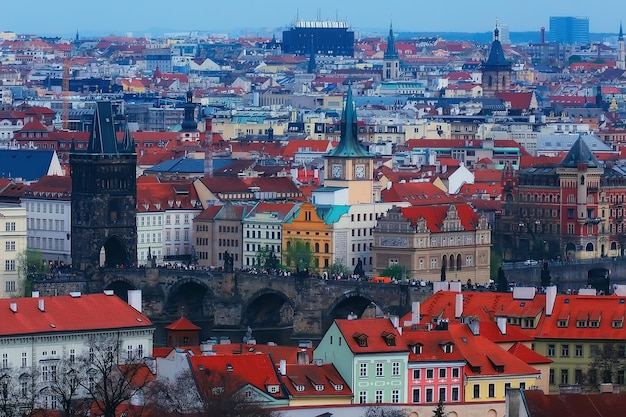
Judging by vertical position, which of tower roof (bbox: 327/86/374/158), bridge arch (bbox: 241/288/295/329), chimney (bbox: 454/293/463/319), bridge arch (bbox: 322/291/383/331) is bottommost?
bridge arch (bbox: 241/288/295/329)

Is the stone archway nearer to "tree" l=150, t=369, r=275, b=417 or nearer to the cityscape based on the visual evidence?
the cityscape

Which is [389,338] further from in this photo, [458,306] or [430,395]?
[458,306]

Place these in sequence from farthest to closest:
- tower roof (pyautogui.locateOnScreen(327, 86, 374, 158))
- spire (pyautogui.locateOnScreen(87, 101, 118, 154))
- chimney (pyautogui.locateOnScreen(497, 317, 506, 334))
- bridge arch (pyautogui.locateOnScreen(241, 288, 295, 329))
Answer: tower roof (pyautogui.locateOnScreen(327, 86, 374, 158)) < spire (pyautogui.locateOnScreen(87, 101, 118, 154)) < bridge arch (pyautogui.locateOnScreen(241, 288, 295, 329)) < chimney (pyautogui.locateOnScreen(497, 317, 506, 334))

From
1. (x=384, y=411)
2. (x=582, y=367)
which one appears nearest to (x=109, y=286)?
(x=582, y=367)

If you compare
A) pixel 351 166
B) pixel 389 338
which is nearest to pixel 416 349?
pixel 389 338

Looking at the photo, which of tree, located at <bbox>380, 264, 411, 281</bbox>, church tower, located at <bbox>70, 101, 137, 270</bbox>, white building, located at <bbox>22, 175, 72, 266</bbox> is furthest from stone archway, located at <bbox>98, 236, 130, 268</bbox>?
tree, located at <bbox>380, 264, 411, 281</bbox>

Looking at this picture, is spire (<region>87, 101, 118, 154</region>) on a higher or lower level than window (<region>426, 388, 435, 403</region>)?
higher

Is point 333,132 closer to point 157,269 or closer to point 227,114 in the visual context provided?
point 227,114
